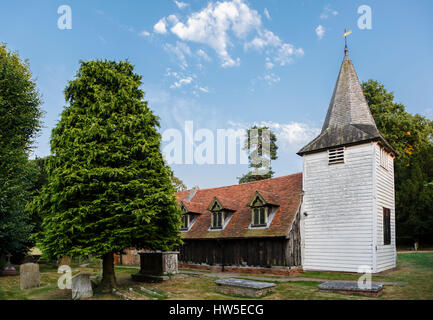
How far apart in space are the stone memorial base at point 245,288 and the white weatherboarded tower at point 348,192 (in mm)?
8032

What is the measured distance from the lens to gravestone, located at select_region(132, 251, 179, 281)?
1894 centimetres

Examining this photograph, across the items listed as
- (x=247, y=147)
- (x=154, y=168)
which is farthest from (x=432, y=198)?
(x=154, y=168)

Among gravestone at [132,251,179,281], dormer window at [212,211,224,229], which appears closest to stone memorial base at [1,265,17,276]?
gravestone at [132,251,179,281]

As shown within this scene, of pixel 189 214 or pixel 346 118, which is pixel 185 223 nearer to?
pixel 189 214

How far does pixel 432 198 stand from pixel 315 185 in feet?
103

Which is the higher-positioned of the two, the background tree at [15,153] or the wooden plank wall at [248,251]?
the background tree at [15,153]

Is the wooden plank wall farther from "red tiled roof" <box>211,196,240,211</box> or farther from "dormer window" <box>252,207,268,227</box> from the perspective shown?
"red tiled roof" <box>211,196,240,211</box>

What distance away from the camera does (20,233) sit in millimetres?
22656

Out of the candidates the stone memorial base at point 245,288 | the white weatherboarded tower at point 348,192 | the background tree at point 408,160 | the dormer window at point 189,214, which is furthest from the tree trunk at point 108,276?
the background tree at point 408,160

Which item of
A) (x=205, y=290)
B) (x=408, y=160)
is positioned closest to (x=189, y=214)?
(x=205, y=290)

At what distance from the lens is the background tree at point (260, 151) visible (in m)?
46.9

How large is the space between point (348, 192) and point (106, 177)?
50.3 feet

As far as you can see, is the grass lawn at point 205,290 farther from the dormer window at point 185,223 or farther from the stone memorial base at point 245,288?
the dormer window at point 185,223

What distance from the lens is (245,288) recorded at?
14.2m
